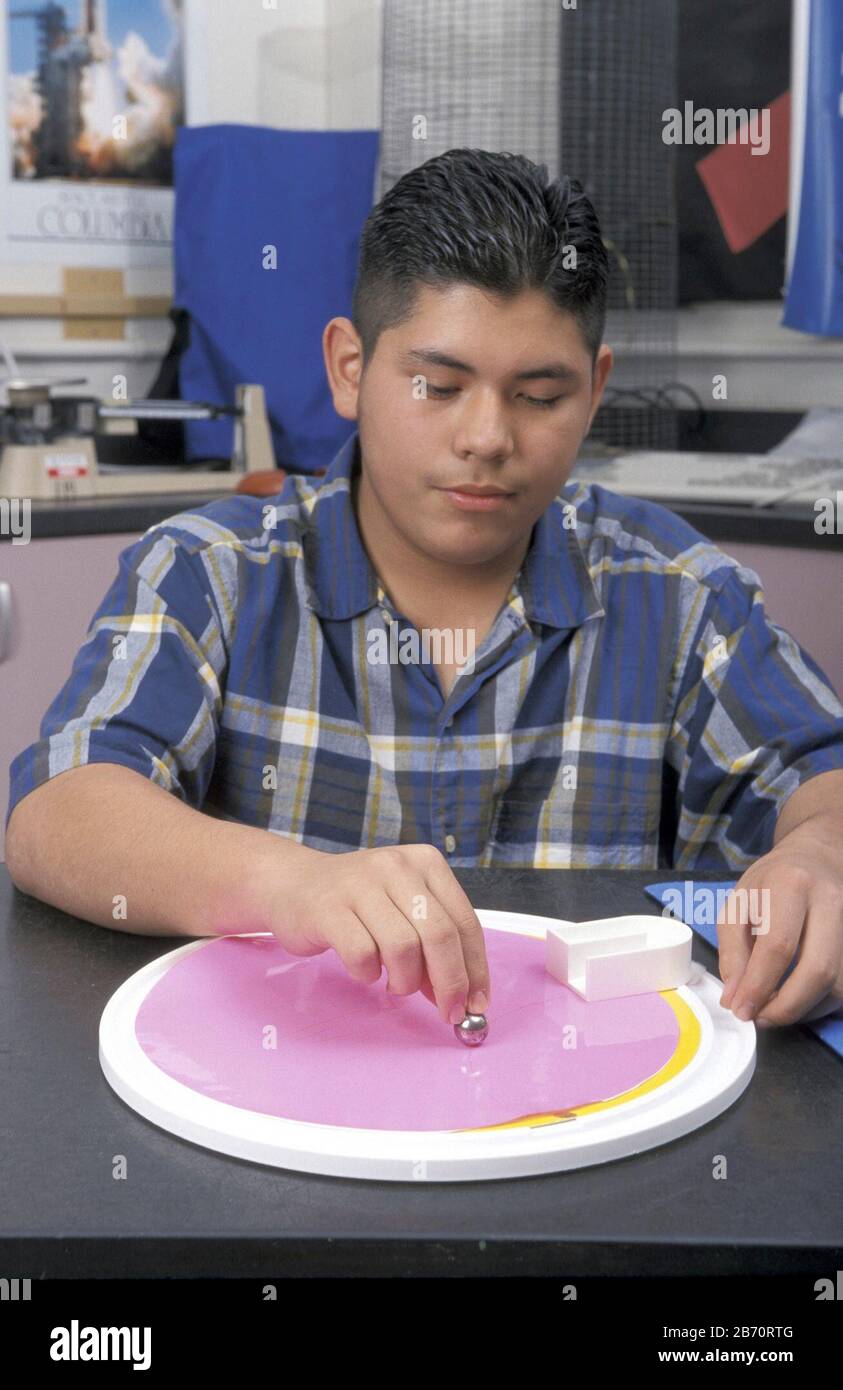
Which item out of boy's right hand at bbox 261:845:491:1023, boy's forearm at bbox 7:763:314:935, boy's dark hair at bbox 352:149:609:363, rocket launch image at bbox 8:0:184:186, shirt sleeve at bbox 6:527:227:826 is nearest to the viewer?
boy's right hand at bbox 261:845:491:1023

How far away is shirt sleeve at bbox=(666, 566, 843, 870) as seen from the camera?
1.12 m

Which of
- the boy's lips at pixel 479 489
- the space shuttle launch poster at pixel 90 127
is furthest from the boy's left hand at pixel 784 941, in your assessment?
the space shuttle launch poster at pixel 90 127

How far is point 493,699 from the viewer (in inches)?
47.5

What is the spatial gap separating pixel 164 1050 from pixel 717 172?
2137 millimetres

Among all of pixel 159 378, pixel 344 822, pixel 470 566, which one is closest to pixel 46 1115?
pixel 344 822

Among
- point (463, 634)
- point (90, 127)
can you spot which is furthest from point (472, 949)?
point (90, 127)

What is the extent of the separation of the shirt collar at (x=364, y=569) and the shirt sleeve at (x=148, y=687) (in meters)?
0.11

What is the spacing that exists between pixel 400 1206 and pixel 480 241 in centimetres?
76

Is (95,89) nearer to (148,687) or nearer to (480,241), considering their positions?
(480,241)

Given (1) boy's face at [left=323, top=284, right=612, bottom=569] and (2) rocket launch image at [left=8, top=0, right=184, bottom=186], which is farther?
(2) rocket launch image at [left=8, top=0, right=184, bottom=186]

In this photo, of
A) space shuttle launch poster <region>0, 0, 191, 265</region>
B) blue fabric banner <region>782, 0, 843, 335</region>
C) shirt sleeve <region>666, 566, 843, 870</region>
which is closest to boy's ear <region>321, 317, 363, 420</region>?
shirt sleeve <region>666, 566, 843, 870</region>

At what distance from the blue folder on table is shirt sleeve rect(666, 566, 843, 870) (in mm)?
185

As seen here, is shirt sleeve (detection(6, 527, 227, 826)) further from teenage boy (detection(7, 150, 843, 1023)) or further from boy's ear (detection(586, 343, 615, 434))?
boy's ear (detection(586, 343, 615, 434))
